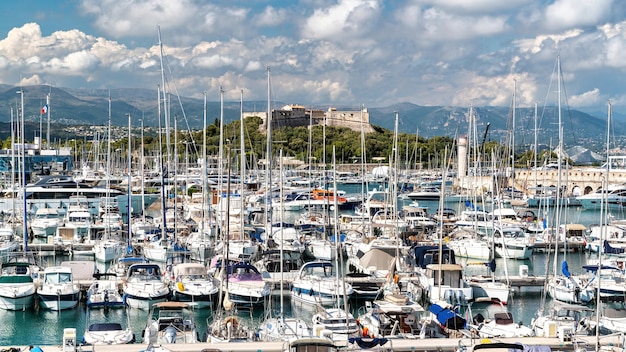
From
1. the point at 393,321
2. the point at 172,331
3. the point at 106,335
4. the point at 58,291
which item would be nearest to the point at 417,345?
the point at 393,321

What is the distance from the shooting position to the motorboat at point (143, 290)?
29.2 m

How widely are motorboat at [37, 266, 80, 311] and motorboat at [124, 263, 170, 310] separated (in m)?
1.91

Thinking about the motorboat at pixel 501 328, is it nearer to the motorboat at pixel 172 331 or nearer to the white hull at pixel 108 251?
the motorboat at pixel 172 331

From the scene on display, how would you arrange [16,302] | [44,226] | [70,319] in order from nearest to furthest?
[70,319] < [16,302] < [44,226]

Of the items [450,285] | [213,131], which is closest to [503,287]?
[450,285]

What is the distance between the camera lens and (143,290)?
2933 centimetres

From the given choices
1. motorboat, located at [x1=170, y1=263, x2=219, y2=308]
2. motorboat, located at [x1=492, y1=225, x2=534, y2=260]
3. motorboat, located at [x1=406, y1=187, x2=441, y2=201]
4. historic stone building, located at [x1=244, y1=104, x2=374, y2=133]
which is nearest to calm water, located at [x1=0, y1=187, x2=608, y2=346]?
motorboat, located at [x1=170, y1=263, x2=219, y2=308]

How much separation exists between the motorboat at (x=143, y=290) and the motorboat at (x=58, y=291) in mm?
1909

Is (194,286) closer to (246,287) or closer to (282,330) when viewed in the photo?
(246,287)

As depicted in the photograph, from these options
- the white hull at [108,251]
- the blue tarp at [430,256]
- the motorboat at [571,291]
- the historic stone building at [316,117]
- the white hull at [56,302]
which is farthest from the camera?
the historic stone building at [316,117]

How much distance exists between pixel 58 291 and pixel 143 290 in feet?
9.88

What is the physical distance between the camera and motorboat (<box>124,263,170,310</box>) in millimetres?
29250

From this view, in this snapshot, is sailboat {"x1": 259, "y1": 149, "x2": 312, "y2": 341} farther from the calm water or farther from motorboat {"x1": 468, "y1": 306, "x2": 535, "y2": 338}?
motorboat {"x1": 468, "y1": 306, "x2": 535, "y2": 338}

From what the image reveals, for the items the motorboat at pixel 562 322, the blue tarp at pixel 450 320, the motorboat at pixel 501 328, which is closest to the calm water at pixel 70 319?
the motorboat at pixel 562 322
